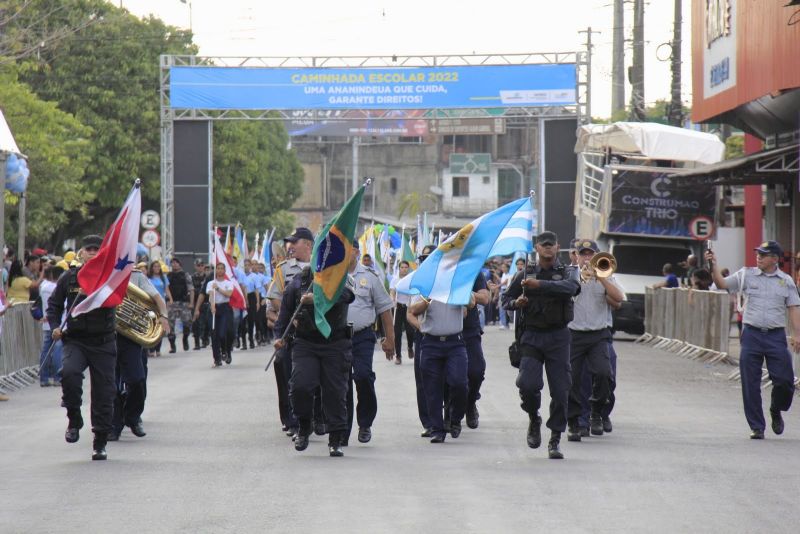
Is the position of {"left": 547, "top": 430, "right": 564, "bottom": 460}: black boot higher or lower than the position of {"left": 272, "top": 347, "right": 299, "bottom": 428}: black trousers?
lower

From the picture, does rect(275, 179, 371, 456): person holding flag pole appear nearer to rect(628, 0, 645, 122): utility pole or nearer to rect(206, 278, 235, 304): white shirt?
rect(206, 278, 235, 304): white shirt

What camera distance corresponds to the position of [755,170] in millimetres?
24922

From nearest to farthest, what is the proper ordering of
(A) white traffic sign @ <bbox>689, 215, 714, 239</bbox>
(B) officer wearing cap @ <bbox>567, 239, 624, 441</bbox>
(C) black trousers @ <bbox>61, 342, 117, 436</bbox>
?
(C) black trousers @ <bbox>61, 342, 117, 436</bbox> → (B) officer wearing cap @ <bbox>567, 239, 624, 441</bbox> → (A) white traffic sign @ <bbox>689, 215, 714, 239</bbox>

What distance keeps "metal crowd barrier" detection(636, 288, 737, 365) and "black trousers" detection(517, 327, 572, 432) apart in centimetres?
1277

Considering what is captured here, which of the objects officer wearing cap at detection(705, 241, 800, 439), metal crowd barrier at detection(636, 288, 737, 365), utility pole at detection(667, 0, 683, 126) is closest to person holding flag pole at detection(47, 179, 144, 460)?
officer wearing cap at detection(705, 241, 800, 439)

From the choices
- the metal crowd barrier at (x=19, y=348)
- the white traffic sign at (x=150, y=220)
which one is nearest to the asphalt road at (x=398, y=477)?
the metal crowd barrier at (x=19, y=348)

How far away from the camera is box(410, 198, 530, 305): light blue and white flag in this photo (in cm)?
1284

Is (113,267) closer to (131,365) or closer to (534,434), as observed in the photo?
(131,365)

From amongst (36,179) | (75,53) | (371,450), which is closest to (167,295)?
(36,179)

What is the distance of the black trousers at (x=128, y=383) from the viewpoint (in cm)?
1293

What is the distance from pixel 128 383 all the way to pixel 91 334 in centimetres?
128

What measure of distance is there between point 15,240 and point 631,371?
27221mm

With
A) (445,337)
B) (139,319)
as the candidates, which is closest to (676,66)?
(445,337)

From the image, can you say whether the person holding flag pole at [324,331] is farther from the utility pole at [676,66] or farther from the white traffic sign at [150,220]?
the white traffic sign at [150,220]
